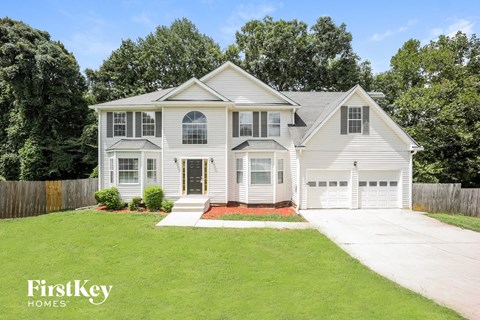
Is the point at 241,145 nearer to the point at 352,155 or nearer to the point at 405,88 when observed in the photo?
the point at 352,155

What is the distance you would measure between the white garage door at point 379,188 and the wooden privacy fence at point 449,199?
164cm

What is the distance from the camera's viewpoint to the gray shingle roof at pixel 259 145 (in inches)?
594

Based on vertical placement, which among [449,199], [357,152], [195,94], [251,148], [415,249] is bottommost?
[415,249]

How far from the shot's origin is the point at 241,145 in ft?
51.9

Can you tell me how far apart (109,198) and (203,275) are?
1055 centimetres

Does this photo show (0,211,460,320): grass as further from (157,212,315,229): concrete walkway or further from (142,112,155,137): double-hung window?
(142,112,155,137): double-hung window

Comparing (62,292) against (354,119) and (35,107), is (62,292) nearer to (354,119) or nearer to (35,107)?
(354,119)

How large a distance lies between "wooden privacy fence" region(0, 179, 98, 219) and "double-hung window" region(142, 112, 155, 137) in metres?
4.58

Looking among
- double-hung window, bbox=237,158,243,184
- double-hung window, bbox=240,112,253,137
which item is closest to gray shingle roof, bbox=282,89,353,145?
double-hung window, bbox=240,112,253,137

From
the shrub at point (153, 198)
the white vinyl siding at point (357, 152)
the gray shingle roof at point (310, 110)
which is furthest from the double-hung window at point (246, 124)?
the shrub at point (153, 198)

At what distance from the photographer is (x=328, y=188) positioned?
1469 centimetres

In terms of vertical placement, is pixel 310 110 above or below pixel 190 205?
above

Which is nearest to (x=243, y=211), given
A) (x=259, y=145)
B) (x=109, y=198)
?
(x=259, y=145)

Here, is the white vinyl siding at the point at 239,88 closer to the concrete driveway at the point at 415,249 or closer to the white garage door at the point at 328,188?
the white garage door at the point at 328,188
